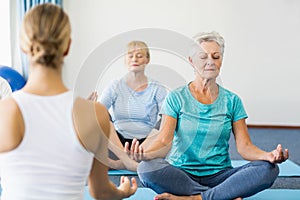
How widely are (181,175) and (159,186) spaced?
5.0 inches

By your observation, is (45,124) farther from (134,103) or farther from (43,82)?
(134,103)

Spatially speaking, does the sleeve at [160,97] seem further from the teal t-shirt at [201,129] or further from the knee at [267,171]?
the knee at [267,171]

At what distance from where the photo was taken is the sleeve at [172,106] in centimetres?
226

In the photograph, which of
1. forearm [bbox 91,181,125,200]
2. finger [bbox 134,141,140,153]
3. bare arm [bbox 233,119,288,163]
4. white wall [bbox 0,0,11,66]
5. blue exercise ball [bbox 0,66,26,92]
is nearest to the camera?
forearm [bbox 91,181,125,200]

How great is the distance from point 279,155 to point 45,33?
137 centimetres

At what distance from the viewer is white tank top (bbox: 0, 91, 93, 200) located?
1083 millimetres

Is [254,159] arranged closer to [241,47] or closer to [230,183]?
[230,183]

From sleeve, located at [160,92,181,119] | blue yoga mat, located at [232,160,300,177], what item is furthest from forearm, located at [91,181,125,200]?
blue yoga mat, located at [232,160,300,177]

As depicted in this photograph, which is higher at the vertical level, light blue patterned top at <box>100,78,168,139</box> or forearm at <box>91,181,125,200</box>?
forearm at <box>91,181,125,200</box>

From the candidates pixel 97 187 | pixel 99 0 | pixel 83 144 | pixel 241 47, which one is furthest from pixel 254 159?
pixel 99 0

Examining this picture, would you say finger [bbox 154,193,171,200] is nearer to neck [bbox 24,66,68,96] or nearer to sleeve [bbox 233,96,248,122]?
sleeve [bbox 233,96,248,122]

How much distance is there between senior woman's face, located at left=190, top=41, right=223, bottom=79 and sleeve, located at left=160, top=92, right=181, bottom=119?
0.18 meters

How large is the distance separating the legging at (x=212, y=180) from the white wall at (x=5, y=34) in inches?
120

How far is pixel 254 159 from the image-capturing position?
2217mm
